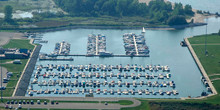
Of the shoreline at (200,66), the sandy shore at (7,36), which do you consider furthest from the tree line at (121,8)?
the shoreline at (200,66)

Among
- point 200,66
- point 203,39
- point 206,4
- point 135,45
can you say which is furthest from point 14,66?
point 206,4

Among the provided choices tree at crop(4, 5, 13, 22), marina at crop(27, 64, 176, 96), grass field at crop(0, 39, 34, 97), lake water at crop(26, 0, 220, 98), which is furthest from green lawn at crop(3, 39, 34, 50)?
tree at crop(4, 5, 13, 22)

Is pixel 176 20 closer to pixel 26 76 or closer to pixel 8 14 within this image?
pixel 8 14

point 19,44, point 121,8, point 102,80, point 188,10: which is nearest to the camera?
point 102,80

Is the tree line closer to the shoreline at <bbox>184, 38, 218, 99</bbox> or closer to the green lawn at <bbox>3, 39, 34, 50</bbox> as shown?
the shoreline at <bbox>184, 38, 218, 99</bbox>

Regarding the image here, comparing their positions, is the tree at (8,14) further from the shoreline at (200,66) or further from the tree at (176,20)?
the shoreline at (200,66)

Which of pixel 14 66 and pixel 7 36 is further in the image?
pixel 7 36
